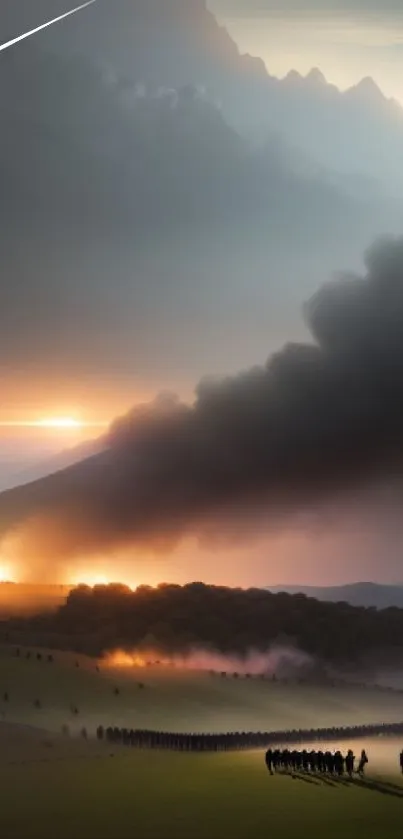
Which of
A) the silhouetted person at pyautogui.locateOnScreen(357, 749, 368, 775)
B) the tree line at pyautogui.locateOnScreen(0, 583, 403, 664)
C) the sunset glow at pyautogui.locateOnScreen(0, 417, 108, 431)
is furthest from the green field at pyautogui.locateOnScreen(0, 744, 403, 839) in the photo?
the sunset glow at pyautogui.locateOnScreen(0, 417, 108, 431)

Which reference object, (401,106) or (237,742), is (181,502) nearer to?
(237,742)

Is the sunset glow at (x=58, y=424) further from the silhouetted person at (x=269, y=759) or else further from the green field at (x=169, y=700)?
the silhouetted person at (x=269, y=759)

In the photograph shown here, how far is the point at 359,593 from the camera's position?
1525 cm

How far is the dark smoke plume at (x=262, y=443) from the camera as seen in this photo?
14.8m

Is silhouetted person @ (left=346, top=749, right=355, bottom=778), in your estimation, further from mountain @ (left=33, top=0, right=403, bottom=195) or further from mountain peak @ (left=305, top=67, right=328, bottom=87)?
mountain peak @ (left=305, top=67, right=328, bottom=87)

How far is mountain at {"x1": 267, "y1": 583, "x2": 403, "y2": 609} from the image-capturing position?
1515 centimetres

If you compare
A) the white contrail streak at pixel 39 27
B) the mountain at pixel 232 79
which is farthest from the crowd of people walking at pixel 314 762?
the white contrail streak at pixel 39 27

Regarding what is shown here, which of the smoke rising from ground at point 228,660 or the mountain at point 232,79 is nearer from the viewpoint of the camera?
the smoke rising from ground at point 228,660

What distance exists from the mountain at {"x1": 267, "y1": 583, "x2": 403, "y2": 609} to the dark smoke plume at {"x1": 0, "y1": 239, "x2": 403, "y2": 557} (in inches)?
37.5

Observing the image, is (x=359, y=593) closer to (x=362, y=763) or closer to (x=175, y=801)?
(x=362, y=763)

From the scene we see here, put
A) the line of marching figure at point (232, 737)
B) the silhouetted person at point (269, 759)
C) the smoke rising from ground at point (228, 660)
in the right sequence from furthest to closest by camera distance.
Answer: the smoke rising from ground at point (228, 660) → the line of marching figure at point (232, 737) → the silhouetted person at point (269, 759)

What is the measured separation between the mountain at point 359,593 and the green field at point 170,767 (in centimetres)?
106

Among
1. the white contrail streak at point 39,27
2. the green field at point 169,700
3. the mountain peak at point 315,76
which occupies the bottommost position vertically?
the green field at point 169,700

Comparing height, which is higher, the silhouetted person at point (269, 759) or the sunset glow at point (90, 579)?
the sunset glow at point (90, 579)
